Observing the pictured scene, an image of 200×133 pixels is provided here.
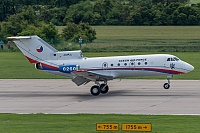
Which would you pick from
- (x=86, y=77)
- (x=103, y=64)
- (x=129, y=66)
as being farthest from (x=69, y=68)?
(x=129, y=66)

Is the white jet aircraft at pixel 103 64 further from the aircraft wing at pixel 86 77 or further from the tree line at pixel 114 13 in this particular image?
the tree line at pixel 114 13

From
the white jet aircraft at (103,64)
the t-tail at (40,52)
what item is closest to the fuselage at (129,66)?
the white jet aircraft at (103,64)

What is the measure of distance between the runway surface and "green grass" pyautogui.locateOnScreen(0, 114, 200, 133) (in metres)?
1.88

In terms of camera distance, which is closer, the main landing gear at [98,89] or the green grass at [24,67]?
the main landing gear at [98,89]

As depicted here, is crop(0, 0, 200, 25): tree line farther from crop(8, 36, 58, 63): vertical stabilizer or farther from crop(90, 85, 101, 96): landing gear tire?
crop(90, 85, 101, 96): landing gear tire

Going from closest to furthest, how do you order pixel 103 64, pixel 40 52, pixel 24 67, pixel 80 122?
pixel 80 122, pixel 103 64, pixel 40 52, pixel 24 67

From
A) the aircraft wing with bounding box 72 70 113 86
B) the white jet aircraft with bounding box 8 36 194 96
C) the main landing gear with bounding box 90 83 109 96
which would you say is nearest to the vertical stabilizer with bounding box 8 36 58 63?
the white jet aircraft with bounding box 8 36 194 96

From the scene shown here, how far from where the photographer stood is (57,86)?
4494 centimetres

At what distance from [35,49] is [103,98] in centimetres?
588

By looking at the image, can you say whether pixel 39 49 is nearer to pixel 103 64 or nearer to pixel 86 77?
pixel 86 77

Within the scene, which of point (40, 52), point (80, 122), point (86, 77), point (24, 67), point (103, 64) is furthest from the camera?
point (24, 67)

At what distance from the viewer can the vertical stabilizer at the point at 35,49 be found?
134 feet

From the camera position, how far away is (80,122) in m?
28.5

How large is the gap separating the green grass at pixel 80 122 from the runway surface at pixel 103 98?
1.88 m
